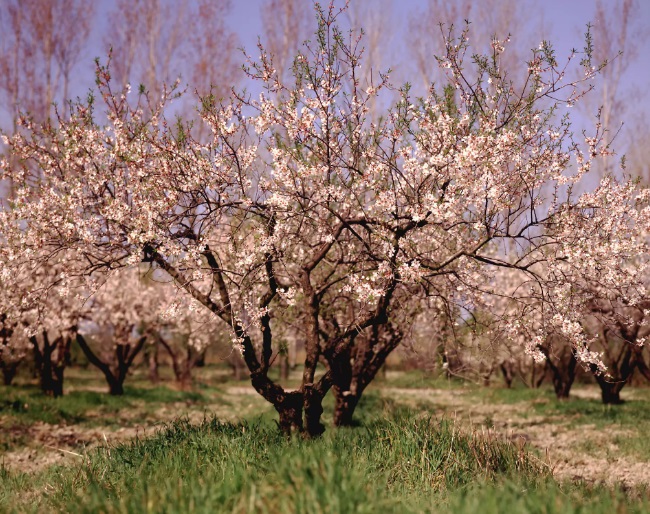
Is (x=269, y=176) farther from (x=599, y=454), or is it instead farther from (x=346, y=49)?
(x=599, y=454)

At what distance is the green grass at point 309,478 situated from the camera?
4.53 metres

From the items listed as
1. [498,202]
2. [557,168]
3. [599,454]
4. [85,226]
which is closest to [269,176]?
[85,226]

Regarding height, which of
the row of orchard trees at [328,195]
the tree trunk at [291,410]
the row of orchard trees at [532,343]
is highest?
the row of orchard trees at [328,195]

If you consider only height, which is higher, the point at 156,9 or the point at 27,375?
the point at 156,9

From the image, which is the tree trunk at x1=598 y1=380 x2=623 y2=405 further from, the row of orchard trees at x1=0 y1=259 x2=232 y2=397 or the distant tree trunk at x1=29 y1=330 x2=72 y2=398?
the distant tree trunk at x1=29 y1=330 x2=72 y2=398

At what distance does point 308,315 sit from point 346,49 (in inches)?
148

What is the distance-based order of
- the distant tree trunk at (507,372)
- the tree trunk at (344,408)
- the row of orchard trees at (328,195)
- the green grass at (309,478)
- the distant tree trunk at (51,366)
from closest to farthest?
the green grass at (309,478)
the row of orchard trees at (328,195)
the tree trunk at (344,408)
the distant tree trunk at (51,366)
the distant tree trunk at (507,372)

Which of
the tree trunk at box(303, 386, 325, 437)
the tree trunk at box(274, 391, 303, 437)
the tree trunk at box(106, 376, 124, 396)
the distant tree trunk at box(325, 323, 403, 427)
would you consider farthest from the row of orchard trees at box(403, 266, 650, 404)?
the tree trunk at box(106, 376, 124, 396)

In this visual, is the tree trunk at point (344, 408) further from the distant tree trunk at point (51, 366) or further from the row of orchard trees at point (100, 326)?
the distant tree trunk at point (51, 366)

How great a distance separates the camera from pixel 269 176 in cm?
864

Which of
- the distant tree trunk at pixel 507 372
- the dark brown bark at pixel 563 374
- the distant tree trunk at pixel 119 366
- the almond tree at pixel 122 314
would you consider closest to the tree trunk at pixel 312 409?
the distant tree trunk at pixel 119 366

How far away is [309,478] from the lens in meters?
4.73

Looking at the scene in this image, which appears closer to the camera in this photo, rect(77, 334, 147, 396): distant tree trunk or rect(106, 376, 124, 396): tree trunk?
rect(77, 334, 147, 396): distant tree trunk

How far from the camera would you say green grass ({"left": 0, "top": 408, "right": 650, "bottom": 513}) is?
178 inches
